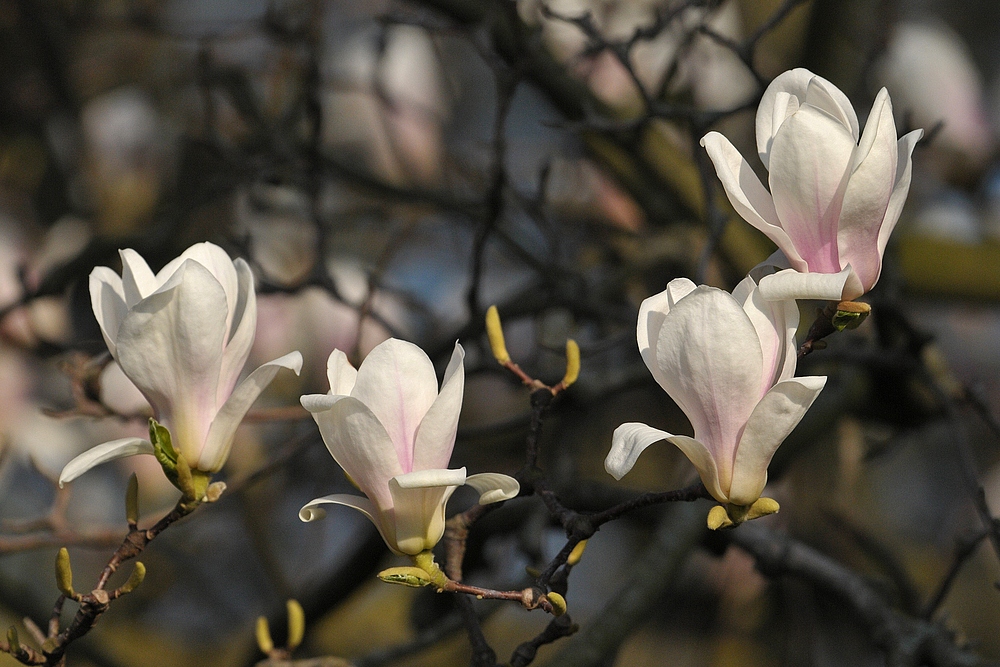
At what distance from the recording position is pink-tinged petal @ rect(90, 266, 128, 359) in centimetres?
58

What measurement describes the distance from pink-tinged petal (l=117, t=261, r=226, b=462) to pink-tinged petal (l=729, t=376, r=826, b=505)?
0.32 meters

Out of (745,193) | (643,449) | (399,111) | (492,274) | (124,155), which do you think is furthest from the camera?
(492,274)

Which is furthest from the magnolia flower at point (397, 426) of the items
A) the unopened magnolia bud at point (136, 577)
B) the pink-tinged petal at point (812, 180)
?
the pink-tinged petal at point (812, 180)

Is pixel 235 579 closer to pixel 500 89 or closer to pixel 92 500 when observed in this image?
pixel 92 500

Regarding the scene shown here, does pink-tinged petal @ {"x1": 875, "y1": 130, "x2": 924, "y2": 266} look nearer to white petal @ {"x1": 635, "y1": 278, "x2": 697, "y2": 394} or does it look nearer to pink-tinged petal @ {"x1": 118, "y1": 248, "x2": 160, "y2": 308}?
white petal @ {"x1": 635, "y1": 278, "x2": 697, "y2": 394}

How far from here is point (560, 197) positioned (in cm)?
215

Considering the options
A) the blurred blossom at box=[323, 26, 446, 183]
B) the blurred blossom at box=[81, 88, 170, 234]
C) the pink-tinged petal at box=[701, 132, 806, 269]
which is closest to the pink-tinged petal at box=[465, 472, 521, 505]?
the pink-tinged petal at box=[701, 132, 806, 269]

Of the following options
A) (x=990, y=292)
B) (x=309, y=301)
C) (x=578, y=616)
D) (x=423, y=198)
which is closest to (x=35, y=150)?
(x=309, y=301)

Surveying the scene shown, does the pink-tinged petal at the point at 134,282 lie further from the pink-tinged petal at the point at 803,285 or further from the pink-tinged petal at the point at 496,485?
the pink-tinged petal at the point at 803,285

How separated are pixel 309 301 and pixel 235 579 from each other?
795 mm

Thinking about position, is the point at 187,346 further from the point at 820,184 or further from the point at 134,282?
the point at 820,184

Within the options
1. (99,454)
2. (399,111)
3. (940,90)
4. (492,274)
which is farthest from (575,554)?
(492,274)

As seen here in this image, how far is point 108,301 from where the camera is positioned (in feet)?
1.93

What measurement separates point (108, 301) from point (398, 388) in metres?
0.21
